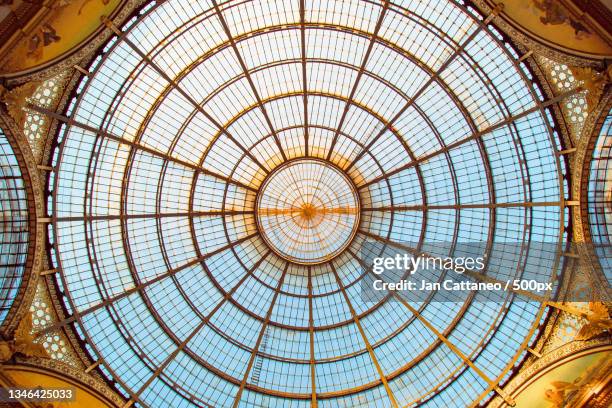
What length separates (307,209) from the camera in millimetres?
29250

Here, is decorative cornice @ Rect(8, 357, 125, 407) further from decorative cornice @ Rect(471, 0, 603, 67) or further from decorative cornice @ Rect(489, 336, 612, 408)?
decorative cornice @ Rect(471, 0, 603, 67)

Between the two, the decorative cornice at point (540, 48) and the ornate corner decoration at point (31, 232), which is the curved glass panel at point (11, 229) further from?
the decorative cornice at point (540, 48)

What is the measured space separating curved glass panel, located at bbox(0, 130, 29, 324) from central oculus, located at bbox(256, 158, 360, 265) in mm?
12728

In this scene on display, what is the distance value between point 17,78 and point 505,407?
2641cm

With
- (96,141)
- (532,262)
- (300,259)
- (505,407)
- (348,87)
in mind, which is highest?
(348,87)

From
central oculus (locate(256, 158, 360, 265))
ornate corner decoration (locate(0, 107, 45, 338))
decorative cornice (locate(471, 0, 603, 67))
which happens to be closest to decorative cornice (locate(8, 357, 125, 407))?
ornate corner decoration (locate(0, 107, 45, 338))

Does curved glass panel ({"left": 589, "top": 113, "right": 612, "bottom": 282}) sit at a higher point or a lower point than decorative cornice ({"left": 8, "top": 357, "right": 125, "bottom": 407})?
higher

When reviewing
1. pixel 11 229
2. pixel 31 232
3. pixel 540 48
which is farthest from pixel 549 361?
pixel 11 229

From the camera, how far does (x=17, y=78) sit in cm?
1783

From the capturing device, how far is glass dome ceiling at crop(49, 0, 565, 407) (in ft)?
77.2

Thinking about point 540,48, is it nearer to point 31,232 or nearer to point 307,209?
point 307,209

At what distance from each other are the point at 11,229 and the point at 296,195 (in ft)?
50.6

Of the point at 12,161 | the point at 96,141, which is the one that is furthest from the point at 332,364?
the point at 12,161

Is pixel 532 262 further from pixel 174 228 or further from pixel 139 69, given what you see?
pixel 139 69
